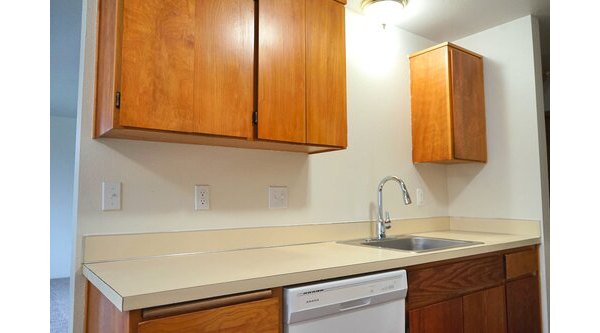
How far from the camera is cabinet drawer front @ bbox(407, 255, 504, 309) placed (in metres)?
1.64

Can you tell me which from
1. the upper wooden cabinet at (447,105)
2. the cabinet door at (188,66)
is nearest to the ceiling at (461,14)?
the upper wooden cabinet at (447,105)

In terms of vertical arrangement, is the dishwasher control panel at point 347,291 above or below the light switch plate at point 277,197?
below

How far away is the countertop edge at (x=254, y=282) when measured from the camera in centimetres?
100

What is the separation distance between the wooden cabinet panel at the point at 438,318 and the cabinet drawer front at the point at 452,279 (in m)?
0.03

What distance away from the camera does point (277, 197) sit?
1.98m

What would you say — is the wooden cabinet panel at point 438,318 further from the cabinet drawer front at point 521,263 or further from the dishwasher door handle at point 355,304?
the cabinet drawer front at point 521,263

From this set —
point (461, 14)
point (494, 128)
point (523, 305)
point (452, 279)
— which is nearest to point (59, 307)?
point (452, 279)

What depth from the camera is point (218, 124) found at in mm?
1505

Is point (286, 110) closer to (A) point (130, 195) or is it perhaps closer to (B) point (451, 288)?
(A) point (130, 195)

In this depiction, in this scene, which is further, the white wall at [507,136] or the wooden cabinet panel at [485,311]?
the white wall at [507,136]

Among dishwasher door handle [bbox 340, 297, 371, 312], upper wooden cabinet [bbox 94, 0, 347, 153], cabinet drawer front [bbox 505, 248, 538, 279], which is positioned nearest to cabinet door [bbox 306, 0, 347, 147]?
upper wooden cabinet [bbox 94, 0, 347, 153]

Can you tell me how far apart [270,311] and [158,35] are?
1.03 metres

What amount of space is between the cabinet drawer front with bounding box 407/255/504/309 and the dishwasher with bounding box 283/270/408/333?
4.6 inches
